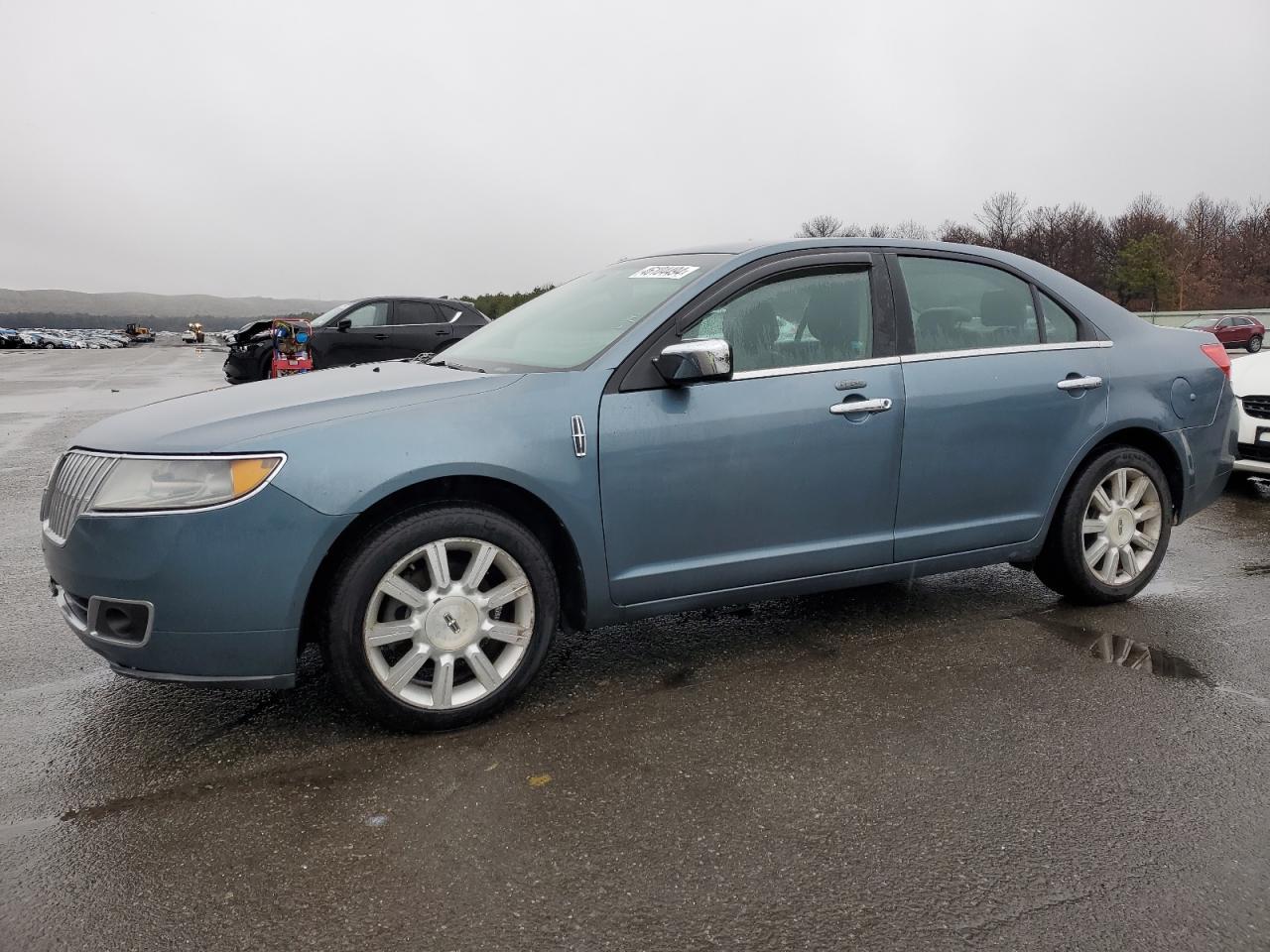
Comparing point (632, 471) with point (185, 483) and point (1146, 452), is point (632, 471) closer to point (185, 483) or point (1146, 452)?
point (185, 483)

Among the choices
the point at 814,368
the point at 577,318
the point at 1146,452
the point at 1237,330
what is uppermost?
the point at 577,318

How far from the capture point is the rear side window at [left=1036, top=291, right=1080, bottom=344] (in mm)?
→ 4254

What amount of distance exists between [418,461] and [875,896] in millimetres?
1739

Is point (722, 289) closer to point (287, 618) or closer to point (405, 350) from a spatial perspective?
point (287, 618)

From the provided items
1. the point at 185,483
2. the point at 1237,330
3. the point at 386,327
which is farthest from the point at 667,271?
the point at 1237,330

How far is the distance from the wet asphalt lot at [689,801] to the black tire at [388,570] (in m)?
0.11

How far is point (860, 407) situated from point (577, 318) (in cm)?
116

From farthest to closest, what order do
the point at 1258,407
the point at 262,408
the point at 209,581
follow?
the point at 1258,407
the point at 262,408
the point at 209,581

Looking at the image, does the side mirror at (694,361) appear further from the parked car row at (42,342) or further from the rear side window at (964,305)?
the parked car row at (42,342)

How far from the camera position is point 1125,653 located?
3.89 m

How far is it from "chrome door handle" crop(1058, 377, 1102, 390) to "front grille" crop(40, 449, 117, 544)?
11.8 feet

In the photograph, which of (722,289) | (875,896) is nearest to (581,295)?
(722,289)

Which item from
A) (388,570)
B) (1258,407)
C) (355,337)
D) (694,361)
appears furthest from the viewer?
(355,337)

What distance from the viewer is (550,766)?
2.92 m
